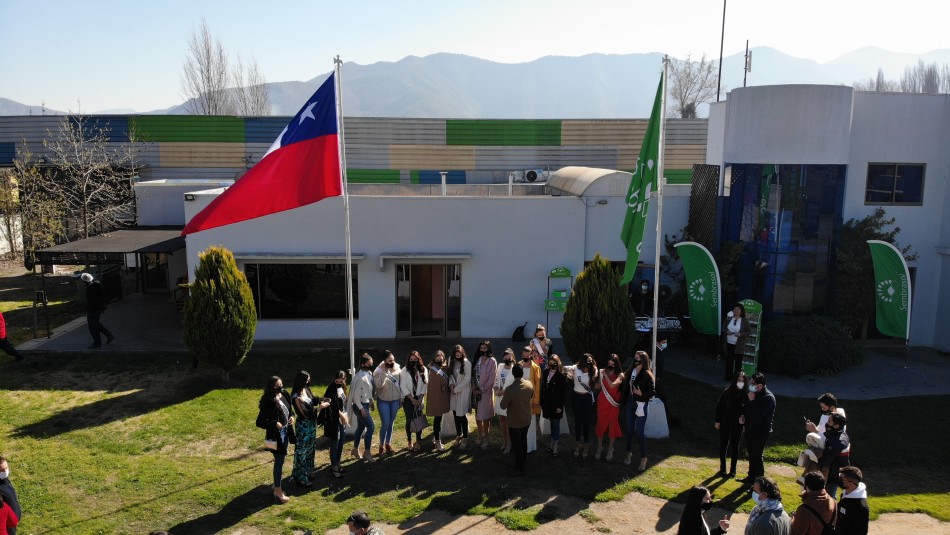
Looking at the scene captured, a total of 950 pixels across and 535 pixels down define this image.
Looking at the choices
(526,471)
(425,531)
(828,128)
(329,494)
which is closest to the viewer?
(425,531)

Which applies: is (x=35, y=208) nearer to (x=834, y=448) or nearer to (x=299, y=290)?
(x=299, y=290)

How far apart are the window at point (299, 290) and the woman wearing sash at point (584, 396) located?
760 cm

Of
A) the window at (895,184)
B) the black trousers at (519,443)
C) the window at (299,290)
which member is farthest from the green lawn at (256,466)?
the window at (895,184)

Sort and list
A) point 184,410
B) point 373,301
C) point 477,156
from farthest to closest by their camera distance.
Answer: point 477,156 → point 373,301 → point 184,410

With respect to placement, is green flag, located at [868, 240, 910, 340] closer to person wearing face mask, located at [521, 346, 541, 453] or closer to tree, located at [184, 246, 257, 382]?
person wearing face mask, located at [521, 346, 541, 453]

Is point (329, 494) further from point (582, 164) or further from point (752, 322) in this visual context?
point (582, 164)

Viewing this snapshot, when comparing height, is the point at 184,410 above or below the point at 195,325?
below

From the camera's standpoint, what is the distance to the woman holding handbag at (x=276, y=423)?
26.1ft

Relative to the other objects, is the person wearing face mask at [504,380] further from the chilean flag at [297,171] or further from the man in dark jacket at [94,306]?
the man in dark jacket at [94,306]

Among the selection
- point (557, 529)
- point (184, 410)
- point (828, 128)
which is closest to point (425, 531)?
point (557, 529)

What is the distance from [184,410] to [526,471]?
6033 mm

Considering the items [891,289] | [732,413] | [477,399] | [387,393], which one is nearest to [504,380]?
[477,399]

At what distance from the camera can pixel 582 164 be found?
29469 millimetres

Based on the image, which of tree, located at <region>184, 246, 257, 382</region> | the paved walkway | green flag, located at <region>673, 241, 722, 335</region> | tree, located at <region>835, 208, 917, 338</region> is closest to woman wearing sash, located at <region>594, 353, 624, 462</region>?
the paved walkway
